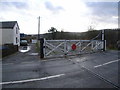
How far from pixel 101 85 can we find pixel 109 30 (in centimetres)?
2717

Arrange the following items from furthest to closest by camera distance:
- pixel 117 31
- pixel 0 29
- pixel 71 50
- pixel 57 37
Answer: pixel 57 37
pixel 0 29
pixel 117 31
pixel 71 50

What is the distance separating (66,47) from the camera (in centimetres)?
1504

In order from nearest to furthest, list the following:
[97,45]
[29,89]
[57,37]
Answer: [29,89]
[97,45]
[57,37]

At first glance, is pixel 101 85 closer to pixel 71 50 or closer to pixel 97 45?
pixel 71 50

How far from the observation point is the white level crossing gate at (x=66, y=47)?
1352 cm

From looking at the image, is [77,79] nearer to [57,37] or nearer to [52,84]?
[52,84]

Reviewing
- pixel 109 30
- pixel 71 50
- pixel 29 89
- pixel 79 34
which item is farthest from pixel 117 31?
pixel 29 89

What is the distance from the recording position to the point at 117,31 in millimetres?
30219

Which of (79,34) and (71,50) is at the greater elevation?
(79,34)

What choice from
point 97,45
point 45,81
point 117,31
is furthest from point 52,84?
point 117,31

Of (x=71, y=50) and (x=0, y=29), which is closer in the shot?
(x=71, y=50)

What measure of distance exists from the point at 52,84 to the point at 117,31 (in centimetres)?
2721

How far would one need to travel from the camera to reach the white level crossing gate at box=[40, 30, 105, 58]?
13523 mm

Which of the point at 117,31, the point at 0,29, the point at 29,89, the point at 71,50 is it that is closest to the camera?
the point at 29,89
